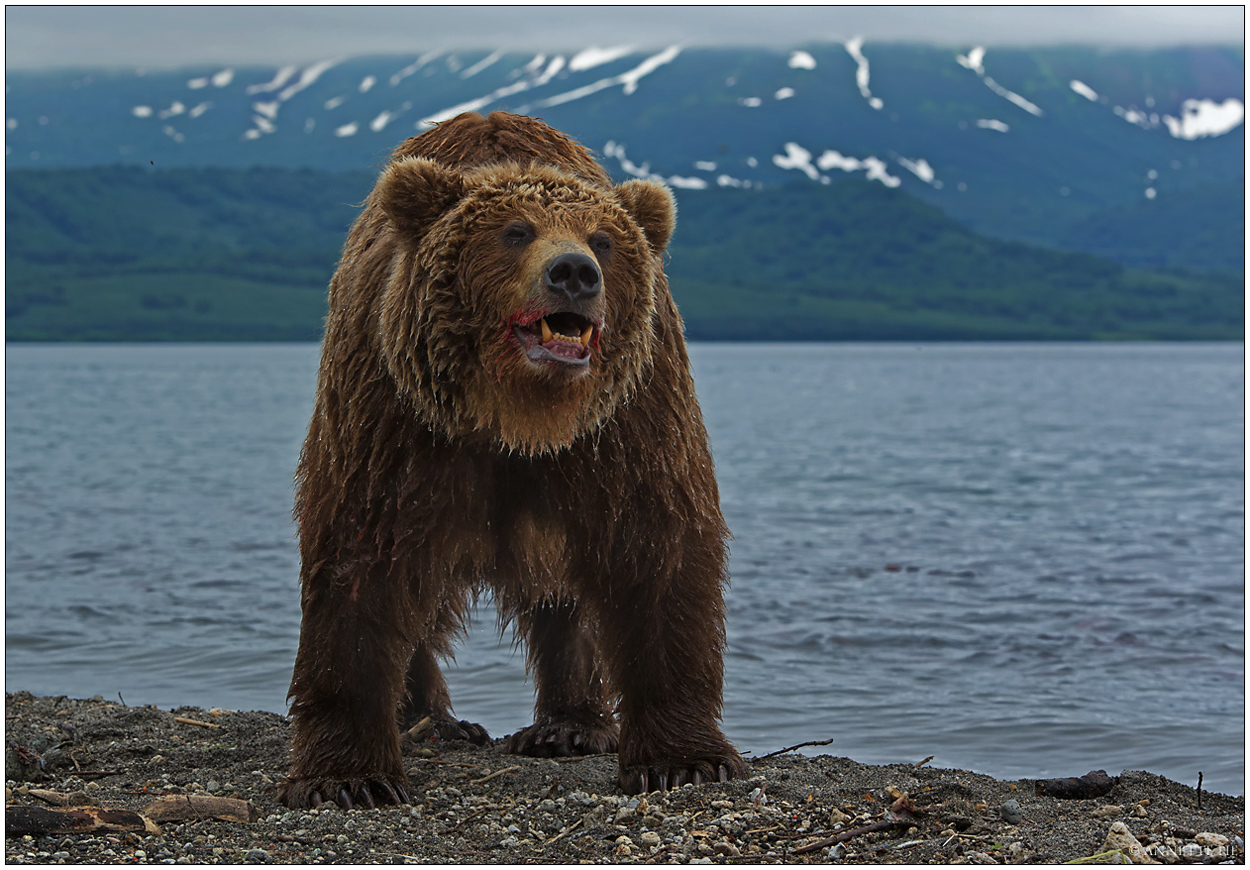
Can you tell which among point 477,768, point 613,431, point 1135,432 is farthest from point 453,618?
point 1135,432

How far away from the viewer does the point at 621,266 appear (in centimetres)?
552

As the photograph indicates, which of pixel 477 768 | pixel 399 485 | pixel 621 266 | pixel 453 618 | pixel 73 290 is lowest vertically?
pixel 477 768

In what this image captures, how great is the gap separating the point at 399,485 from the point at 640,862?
5.97 ft

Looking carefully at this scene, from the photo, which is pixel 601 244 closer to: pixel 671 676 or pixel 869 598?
pixel 671 676

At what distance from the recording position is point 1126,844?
501cm

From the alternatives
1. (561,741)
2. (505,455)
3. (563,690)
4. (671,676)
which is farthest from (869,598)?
(505,455)

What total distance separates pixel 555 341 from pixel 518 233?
0.48 m

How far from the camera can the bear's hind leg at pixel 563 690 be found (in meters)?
7.32

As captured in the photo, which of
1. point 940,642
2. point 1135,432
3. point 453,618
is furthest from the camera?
point 1135,432

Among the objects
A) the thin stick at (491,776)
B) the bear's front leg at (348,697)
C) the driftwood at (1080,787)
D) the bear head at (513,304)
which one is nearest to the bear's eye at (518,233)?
the bear head at (513,304)

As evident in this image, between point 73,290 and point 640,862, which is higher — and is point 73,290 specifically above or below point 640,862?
above

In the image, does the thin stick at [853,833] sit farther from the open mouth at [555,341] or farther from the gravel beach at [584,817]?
the open mouth at [555,341]

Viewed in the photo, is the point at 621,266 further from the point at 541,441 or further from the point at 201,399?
the point at 201,399

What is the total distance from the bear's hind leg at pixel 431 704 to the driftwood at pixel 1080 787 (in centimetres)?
312
